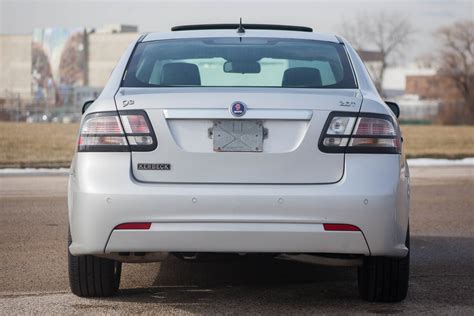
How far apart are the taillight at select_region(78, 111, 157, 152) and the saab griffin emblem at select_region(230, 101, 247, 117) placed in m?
0.43

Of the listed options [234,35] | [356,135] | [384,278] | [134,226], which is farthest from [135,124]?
[384,278]

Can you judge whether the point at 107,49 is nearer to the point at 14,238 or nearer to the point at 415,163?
the point at 415,163

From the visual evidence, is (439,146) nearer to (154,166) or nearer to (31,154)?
A: (31,154)

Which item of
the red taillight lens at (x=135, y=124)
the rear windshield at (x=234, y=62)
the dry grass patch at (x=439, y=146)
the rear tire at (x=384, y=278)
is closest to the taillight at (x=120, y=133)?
the red taillight lens at (x=135, y=124)

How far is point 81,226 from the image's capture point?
511 centimetres

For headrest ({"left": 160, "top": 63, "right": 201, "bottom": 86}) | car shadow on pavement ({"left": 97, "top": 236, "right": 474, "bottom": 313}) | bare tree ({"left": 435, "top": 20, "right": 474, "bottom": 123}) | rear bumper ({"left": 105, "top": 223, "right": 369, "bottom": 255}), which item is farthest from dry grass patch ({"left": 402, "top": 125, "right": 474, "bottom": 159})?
bare tree ({"left": 435, "top": 20, "right": 474, "bottom": 123})

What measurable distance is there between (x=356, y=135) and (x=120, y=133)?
1.21m

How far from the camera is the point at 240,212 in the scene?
4926 millimetres

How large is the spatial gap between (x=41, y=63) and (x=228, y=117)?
152376mm

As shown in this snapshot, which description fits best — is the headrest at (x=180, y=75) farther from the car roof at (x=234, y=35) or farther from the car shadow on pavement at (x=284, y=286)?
the car shadow on pavement at (x=284, y=286)

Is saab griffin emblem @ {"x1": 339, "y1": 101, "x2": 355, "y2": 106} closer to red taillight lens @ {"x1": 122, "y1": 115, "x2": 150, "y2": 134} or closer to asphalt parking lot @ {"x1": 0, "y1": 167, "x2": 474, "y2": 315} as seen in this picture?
red taillight lens @ {"x1": 122, "y1": 115, "x2": 150, "y2": 134}

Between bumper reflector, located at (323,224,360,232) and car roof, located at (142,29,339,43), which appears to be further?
car roof, located at (142,29,339,43)

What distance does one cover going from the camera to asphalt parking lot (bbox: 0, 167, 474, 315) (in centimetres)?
551

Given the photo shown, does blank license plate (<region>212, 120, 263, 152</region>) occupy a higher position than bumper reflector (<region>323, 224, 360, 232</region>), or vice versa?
blank license plate (<region>212, 120, 263, 152</region>)
